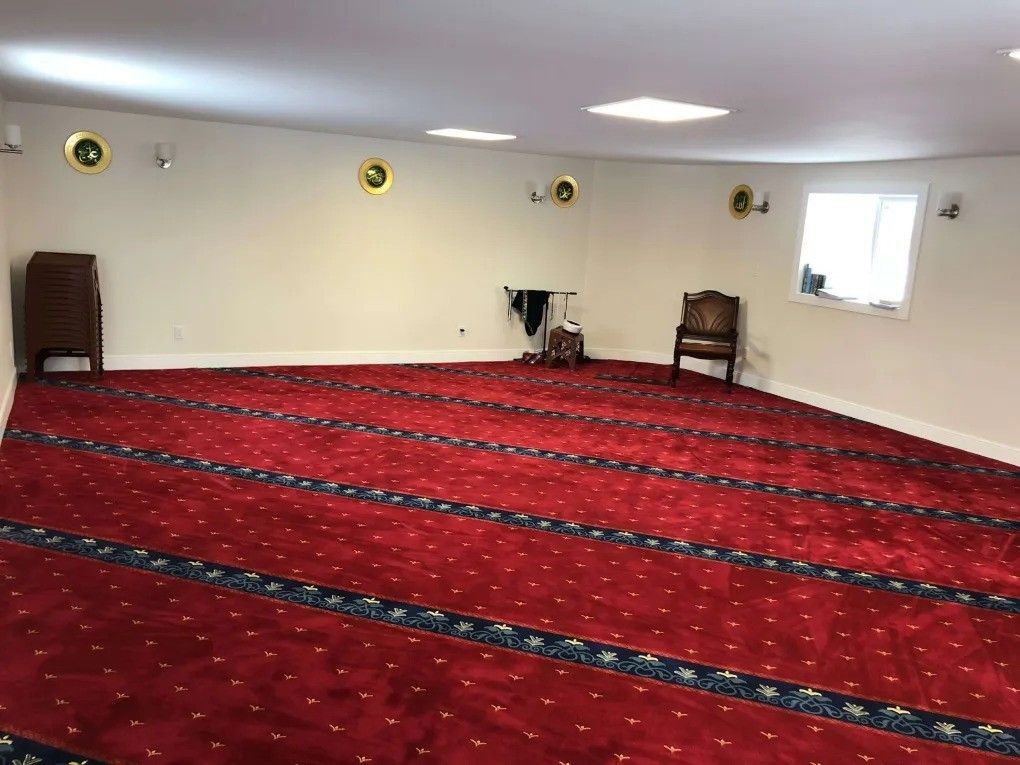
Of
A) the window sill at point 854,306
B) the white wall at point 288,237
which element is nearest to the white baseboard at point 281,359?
the white wall at point 288,237

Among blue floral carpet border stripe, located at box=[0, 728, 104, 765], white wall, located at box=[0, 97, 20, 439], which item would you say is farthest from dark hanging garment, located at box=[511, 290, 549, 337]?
blue floral carpet border stripe, located at box=[0, 728, 104, 765]

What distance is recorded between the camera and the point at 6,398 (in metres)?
5.47

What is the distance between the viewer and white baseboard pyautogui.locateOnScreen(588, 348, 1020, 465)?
20.6 ft

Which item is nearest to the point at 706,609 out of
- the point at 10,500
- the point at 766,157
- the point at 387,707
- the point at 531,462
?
the point at 387,707

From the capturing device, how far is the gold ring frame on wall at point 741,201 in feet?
27.8

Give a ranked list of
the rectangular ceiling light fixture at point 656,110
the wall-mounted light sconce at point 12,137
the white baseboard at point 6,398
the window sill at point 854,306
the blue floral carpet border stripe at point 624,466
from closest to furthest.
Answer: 1. the rectangular ceiling light fixture at point 656,110
2. the blue floral carpet border stripe at point 624,466
3. the white baseboard at point 6,398
4. the wall-mounted light sconce at point 12,137
5. the window sill at point 854,306

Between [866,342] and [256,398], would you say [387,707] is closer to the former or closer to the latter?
[256,398]

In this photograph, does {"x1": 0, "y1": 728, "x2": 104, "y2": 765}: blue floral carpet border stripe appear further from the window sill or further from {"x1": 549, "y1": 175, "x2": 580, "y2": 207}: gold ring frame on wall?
{"x1": 549, "y1": 175, "x2": 580, "y2": 207}: gold ring frame on wall

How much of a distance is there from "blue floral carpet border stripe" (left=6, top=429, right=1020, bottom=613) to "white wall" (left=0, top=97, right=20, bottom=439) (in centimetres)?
37

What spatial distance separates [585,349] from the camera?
9633mm

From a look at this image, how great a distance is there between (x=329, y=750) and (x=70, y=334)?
527cm

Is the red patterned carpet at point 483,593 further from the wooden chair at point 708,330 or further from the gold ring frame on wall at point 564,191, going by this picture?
the gold ring frame on wall at point 564,191

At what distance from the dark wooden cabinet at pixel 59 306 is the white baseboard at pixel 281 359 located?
1.63ft

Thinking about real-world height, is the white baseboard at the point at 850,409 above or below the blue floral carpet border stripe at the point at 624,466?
above
